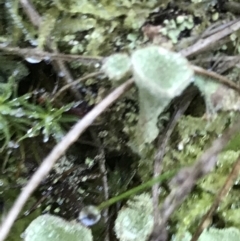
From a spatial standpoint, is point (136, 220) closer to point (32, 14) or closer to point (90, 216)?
point (90, 216)

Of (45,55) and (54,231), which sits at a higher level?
(45,55)

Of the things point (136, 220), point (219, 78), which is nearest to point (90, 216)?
point (136, 220)

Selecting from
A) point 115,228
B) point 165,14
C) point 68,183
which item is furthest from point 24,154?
point 165,14

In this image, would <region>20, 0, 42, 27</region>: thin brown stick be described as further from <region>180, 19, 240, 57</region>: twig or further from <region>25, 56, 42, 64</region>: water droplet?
<region>180, 19, 240, 57</region>: twig

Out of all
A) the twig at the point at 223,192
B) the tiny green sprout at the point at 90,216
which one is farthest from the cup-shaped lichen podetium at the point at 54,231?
the twig at the point at 223,192

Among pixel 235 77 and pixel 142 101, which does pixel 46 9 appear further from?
pixel 235 77
